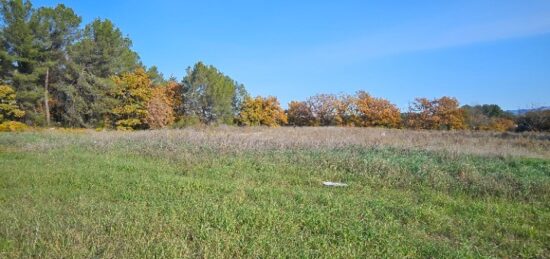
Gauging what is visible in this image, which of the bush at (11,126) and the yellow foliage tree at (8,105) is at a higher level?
the yellow foliage tree at (8,105)

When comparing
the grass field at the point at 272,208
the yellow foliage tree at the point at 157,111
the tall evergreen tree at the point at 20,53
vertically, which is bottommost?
the grass field at the point at 272,208

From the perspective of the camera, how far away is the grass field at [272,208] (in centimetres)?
527

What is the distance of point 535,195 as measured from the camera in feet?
29.3

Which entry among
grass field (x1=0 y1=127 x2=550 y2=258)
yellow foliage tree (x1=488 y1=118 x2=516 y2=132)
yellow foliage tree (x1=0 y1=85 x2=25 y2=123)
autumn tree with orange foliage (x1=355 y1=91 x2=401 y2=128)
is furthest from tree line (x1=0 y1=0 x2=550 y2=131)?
grass field (x1=0 y1=127 x2=550 y2=258)

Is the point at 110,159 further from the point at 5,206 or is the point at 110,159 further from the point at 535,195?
the point at 535,195

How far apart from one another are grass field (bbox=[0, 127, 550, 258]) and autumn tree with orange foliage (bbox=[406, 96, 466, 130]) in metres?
53.4

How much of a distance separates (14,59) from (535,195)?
43232 millimetres

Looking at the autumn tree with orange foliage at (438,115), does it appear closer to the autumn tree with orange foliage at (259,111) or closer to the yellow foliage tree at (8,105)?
the autumn tree with orange foliage at (259,111)

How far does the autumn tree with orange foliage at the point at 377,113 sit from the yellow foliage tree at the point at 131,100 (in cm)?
3680

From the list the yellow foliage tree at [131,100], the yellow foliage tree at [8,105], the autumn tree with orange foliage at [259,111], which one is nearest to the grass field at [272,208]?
the yellow foliage tree at [8,105]

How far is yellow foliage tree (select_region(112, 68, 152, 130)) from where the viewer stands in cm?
4250

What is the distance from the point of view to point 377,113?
216 feet

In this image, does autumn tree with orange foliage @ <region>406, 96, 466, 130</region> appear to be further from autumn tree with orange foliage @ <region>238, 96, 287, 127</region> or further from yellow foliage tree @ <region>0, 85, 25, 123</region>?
yellow foliage tree @ <region>0, 85, 25, 123</region>

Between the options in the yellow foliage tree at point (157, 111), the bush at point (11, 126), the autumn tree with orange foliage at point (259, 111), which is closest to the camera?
the bush at point (11, 126)
